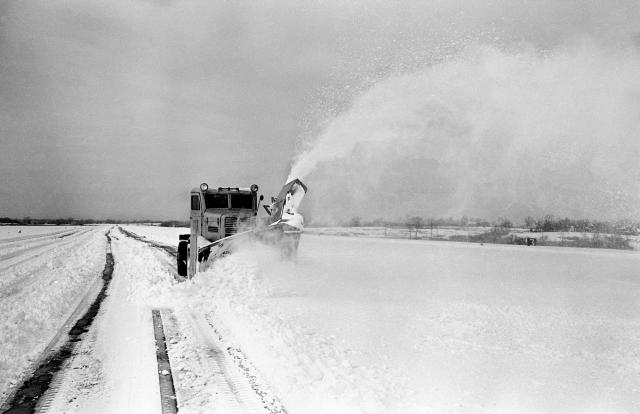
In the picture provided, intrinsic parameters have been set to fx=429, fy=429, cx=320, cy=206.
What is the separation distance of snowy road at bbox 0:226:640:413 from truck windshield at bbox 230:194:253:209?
3.15 meters

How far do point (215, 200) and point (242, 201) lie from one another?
87 centimetres

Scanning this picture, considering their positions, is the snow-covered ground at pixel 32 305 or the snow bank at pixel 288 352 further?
the snow-covered ground at pixel 32 305

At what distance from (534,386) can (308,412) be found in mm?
2432

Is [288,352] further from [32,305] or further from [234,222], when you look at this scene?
[234,222]

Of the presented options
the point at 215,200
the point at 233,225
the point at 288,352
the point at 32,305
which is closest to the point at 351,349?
the point at 288,352

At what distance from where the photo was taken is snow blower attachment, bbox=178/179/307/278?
457 inches

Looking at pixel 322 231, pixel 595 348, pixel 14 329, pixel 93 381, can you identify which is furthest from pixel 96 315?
pixel 322 231

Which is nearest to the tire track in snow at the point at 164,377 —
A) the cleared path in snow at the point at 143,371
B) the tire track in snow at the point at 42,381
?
the cleared path in snow at the point at 143,371

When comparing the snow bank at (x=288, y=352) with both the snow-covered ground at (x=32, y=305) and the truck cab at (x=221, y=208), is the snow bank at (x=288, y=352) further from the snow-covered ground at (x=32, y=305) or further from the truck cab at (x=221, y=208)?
the truck cab at (x=221, y=208)

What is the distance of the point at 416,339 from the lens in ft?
19.9

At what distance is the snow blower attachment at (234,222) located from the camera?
38.1 ft

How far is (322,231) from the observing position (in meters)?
56.0

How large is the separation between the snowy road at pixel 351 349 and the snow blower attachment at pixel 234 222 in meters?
0.79

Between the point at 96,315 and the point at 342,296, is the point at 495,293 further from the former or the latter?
the point at 96,315
